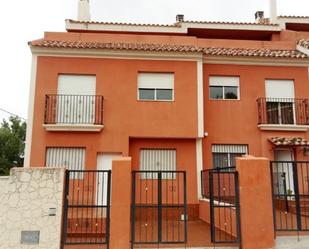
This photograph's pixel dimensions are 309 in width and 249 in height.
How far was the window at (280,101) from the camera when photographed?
15586 millimetres

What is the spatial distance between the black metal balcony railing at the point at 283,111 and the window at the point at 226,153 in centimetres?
156

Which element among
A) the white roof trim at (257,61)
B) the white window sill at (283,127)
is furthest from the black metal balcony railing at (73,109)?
the white window sill at (283,127)

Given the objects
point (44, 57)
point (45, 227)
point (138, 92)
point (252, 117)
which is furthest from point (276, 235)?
point (44, 57)

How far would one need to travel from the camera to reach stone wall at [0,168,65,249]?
857 cm

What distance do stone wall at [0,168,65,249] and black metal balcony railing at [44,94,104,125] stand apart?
5.47 metres

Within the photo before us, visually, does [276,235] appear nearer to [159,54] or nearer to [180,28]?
[159,54]

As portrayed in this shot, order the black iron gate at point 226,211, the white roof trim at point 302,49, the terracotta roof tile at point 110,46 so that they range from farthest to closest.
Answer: the white roof trim at point 302,49, the terracotta roof tile at point 110,46, the black iron gate at point 226,211

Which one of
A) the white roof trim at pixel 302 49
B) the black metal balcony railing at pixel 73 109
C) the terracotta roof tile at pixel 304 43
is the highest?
the terracotta roof tile at pixel 304 43

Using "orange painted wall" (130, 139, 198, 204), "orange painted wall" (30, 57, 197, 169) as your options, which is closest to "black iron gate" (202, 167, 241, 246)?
"orange painted wall" (130, 139, 198, 204)

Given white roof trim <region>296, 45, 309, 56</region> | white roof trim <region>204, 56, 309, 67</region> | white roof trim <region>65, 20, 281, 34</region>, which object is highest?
white roof trim <region>65, 20, 281, 34</region>

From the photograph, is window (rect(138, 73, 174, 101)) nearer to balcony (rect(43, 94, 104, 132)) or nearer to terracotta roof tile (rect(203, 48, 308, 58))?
balcony (rect(43, 94, 104, 132))

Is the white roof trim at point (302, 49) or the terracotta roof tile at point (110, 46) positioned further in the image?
the white roof trim at point (302, 49)

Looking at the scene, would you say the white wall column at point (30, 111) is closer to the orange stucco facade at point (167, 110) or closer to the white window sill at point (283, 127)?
the orange stucco facade at point (167, 110)

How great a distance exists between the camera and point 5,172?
2950 centimetres
